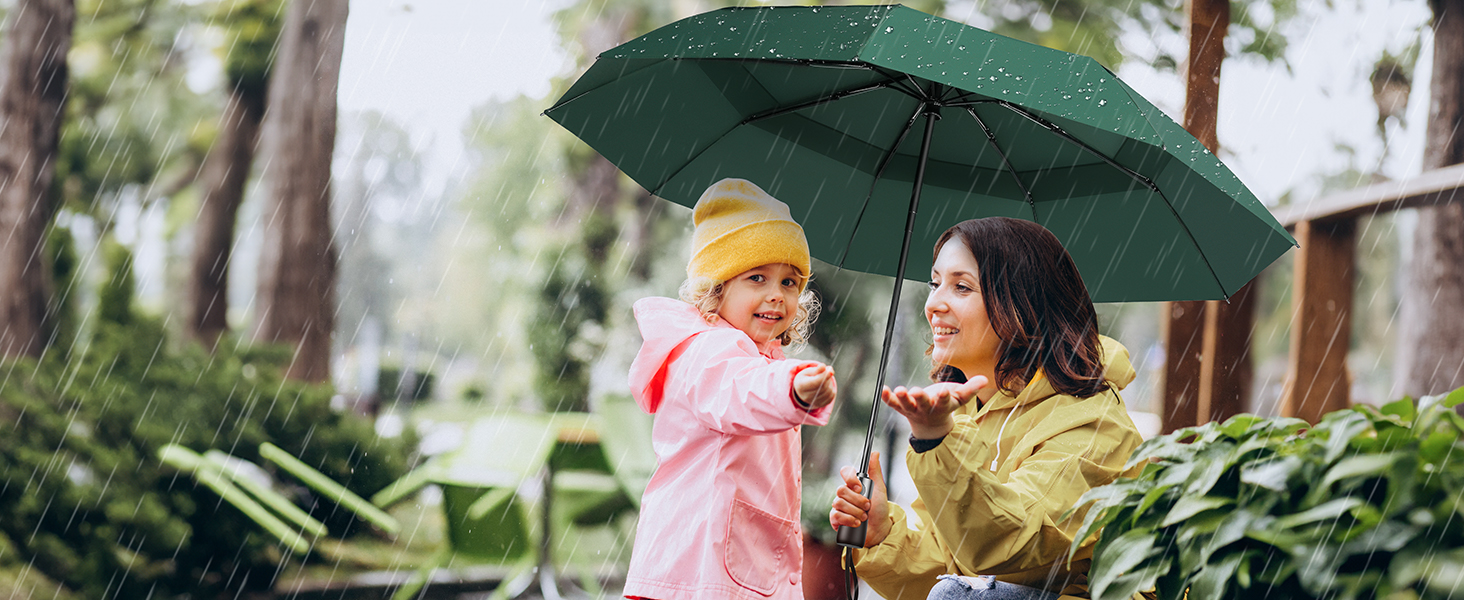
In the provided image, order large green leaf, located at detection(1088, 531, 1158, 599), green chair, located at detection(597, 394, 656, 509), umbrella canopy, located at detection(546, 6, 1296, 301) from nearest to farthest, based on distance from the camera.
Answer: large green leaf, located at detection(1088, 531, 1158, 599)
umbrella canopy, located at detection(546, 6, 1296, 301)
green chair, located at detection(597, 394, 656, 509)

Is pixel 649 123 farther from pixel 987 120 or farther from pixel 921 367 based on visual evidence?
pixel 921 367

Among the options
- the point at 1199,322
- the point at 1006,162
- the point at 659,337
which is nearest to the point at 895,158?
the point at 1006,162

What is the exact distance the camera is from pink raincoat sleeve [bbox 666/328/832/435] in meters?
2.15

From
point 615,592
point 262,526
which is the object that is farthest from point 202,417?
point 615,592

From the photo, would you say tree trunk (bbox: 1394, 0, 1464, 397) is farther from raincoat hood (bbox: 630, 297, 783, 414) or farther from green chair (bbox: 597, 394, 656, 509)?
raincoat hood (bbox: 630, 297, 783, 414)

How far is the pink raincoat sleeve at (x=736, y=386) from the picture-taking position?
215cm

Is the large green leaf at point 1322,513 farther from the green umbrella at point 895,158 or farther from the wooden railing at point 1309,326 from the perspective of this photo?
the wooden railing at point 1309,326

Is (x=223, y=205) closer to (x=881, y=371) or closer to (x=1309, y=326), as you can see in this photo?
(x=1309, y=326)

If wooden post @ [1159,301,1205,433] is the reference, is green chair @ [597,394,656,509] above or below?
below

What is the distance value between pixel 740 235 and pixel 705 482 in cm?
63

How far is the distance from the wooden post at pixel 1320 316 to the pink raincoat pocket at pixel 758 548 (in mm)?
2817

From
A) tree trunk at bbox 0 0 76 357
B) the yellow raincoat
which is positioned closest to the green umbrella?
the yellow raincoat

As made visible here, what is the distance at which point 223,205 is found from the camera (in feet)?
46.6

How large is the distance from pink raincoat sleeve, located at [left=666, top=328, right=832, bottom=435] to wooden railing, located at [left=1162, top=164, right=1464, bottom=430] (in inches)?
86.7
